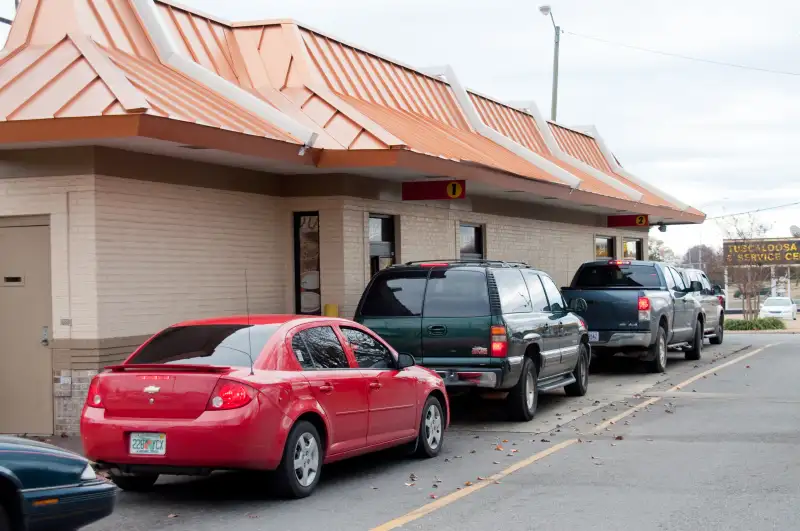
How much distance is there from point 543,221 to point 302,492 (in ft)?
57.2

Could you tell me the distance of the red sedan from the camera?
812 centimetres

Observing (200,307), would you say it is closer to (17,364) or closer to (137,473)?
(17,364)

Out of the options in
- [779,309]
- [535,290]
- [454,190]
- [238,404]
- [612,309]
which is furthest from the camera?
[779,309]

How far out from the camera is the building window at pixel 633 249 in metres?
33.1

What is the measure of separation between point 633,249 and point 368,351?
24.9m

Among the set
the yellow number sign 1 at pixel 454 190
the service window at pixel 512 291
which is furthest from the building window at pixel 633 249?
the service window at pixel 512 291

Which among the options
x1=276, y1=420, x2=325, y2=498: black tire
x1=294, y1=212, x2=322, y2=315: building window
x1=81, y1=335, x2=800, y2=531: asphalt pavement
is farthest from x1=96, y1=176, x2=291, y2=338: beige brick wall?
x1=276, y1=420, x2=325, y2=498: black tire

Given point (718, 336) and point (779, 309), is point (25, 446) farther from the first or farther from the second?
point (779, 309)

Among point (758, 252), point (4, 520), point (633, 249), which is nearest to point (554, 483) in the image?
point (4, 520)

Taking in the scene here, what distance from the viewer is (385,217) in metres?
17.8

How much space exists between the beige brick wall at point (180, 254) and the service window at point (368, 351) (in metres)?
3.46

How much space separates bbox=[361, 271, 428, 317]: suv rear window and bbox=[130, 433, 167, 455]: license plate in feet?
16.3

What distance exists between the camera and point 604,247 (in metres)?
31.1

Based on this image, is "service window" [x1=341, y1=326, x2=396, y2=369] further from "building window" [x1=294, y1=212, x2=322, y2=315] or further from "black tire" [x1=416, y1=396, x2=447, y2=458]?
"building window" [x1=294, y1=212, x2=322, y2=315]
